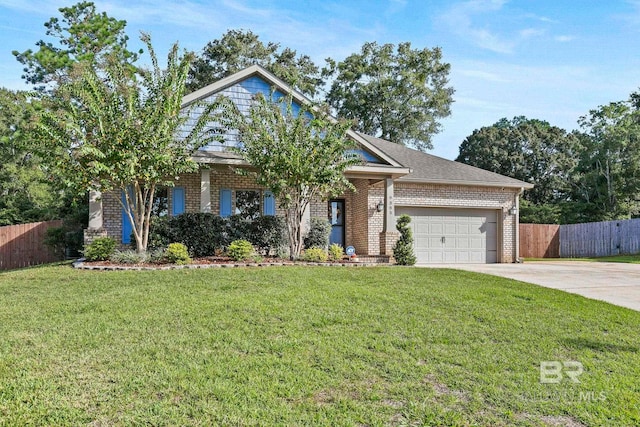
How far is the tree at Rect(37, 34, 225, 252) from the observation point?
402 inches

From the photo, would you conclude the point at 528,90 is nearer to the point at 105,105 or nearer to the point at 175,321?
the point at 105,105

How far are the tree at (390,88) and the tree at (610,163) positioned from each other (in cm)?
942

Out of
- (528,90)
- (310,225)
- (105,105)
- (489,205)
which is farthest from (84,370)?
(528,90)

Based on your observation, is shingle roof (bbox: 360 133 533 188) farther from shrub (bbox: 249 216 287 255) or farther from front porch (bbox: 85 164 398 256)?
shrub (bbox: 249 216 287 255)

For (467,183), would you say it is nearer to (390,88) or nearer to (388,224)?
(388,224)

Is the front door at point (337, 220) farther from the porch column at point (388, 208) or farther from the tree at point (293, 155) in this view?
the tree at point (293, 155)

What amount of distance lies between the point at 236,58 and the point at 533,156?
23.6 m

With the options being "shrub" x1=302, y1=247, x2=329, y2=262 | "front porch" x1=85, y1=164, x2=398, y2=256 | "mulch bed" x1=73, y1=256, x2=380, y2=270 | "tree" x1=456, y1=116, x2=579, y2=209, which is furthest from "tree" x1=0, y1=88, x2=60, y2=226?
"tree" x1=456, y1=116, x2=579, y2=209

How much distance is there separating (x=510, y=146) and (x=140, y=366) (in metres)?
36.5

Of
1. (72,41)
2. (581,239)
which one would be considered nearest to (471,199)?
(581,239)

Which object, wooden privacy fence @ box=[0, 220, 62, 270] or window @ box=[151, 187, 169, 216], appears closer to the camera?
window @ box=[151, 187, 169, 216]

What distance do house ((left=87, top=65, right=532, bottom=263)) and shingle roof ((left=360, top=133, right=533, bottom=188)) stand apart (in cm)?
4

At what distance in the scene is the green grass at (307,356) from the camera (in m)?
3.53

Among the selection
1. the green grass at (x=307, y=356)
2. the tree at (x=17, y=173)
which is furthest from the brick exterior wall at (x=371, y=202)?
the tree at (x=17, y=173)
